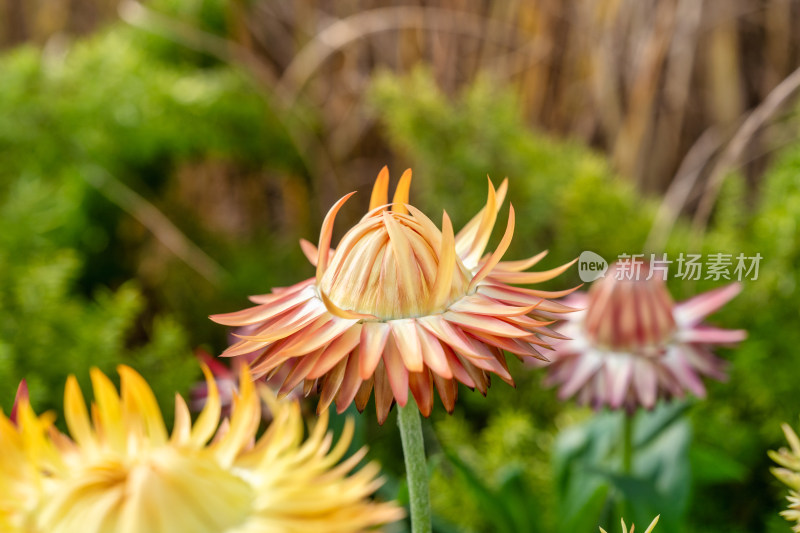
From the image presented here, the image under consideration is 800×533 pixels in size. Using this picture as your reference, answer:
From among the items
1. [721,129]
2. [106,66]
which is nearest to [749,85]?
[721,129]

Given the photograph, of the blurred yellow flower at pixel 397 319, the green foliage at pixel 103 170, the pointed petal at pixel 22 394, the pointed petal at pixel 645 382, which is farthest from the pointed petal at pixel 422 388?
the green foliage at pixel 103 170

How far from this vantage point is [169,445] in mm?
260

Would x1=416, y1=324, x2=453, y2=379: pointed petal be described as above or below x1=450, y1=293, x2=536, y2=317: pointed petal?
below

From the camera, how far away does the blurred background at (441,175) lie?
0.69 meters

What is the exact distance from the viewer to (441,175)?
1.00m

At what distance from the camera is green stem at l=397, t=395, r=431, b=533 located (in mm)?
325

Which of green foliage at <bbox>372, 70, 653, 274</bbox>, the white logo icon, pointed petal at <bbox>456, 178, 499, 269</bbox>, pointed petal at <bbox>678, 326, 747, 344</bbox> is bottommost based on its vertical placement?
pointed petal at <bbox>456, 178, 499, 269</bbox>

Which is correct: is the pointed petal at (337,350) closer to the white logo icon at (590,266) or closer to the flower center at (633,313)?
the flower center at (633,313)

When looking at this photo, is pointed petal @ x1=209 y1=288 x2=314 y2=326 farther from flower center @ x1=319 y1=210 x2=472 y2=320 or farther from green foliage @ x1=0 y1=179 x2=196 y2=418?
green foliage @ x1=0 y1=179 x2=196 y2=418

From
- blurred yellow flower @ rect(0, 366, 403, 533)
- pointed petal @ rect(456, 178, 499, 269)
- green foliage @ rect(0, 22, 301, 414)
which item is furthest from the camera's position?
green foliage @ rect(0, 22, 301, 414)

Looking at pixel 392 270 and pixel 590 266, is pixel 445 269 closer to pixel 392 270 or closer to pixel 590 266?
pixel 392 270

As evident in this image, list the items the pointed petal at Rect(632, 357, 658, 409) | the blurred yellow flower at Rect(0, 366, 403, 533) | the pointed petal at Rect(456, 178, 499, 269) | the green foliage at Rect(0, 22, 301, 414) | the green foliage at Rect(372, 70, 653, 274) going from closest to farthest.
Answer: the blurred yellow flower at Rect(0, 366, 403, 533) < the pointed petal at Rect(456, 178, 499, 269) < the pointed petal at Rect(632, 357, 658, 409) < the green foliage at Rect(0, 22, 301, 414) < the green foliage at Rect(372, 70, 653, 274)

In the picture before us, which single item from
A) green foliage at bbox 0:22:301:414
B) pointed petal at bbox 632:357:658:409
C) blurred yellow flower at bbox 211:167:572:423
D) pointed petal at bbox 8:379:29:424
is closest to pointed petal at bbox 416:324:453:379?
blurred yellow flower at bbox 211:167:572:423

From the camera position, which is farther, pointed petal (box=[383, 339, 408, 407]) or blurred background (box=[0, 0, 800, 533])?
blurred background (box=[0, 0, 800, 533])
